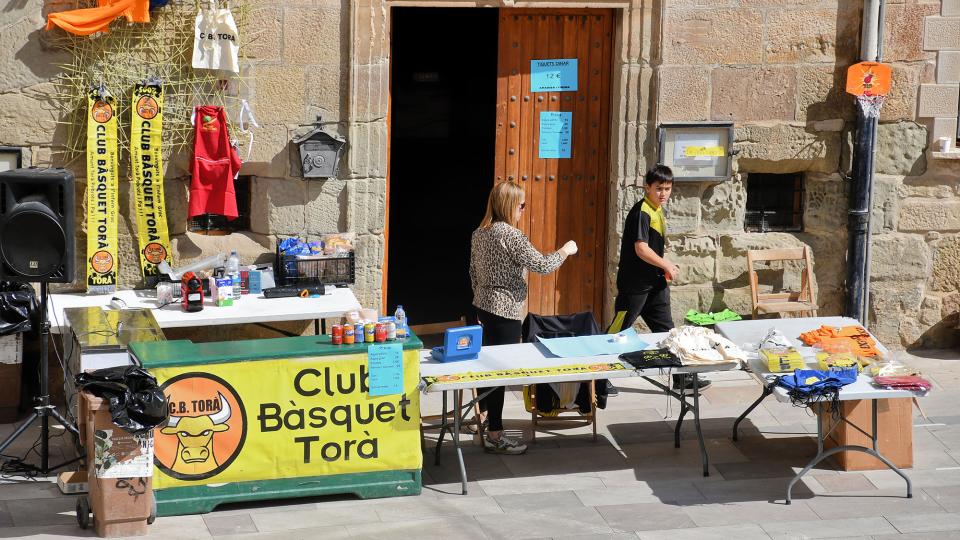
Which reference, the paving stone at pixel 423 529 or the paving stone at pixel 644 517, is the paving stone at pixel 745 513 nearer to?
the paving stone at pixel 644 517

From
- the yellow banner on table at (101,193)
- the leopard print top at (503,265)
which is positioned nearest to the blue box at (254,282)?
the yellow banner on table at (101,193)

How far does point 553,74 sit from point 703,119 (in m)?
1.19

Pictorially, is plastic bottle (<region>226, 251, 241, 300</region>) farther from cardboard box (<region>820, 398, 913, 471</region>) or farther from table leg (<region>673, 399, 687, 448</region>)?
cardboard box (<region>820, 398, 913, 471</region>)

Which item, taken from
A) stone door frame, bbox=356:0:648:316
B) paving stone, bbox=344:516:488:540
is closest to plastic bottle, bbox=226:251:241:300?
stone door frame, bbox=356:0:648:316

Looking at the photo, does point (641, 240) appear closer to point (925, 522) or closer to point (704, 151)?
point (704, 151)

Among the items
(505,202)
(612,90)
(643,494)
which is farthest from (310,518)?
(612,90)

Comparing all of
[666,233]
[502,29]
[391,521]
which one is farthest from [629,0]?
[391,521]

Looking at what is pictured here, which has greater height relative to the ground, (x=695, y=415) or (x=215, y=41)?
(x=215, y=41)

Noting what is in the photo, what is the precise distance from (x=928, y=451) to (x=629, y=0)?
3.91 m

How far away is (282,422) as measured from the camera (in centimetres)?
793

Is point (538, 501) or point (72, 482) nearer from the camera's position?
point (72, 482)

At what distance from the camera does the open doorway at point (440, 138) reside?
41.7 ft

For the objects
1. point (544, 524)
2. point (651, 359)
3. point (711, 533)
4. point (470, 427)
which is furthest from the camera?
point (470, 427)

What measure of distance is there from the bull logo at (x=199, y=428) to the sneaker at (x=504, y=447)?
1.78 m
